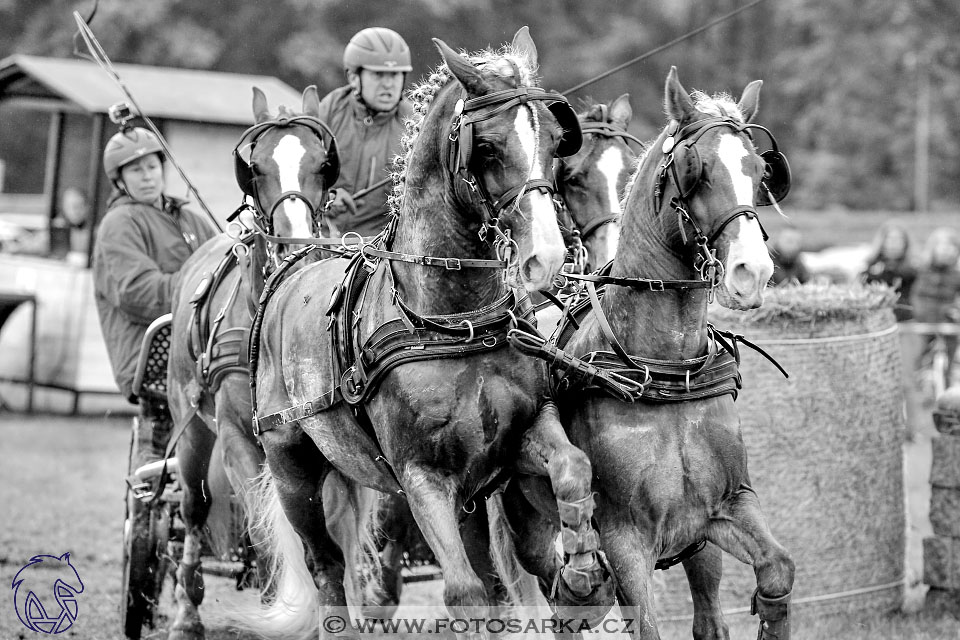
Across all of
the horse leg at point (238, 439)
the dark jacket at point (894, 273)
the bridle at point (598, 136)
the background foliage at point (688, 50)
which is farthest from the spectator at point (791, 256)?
the background foliage at point (688, 50)

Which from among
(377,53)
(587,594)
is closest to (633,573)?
(587,594)

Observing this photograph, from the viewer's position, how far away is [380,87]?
662cm

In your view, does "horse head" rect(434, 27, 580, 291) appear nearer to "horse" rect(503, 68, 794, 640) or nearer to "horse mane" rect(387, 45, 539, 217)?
"horse mane" rect(387, 45, 539, 217)

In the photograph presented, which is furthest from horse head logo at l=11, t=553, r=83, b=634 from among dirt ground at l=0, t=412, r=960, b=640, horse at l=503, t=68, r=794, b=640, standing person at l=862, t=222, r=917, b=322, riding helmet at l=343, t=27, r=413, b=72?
standing person at l=862, t=222, r=917, b=322

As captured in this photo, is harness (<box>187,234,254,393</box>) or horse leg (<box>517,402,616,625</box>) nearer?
horse leg (<box>517,402,616,625</box>)

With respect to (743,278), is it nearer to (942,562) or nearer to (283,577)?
(283,577)

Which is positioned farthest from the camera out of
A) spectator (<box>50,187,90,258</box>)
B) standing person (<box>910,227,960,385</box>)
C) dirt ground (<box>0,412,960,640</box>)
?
spectator (<box>50,187,90,258</box>)

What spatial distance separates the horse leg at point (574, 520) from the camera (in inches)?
153

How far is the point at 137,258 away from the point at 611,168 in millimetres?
2769

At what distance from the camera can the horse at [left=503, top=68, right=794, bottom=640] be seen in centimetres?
408

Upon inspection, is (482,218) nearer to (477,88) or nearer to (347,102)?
(477,88)

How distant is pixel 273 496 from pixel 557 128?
2310 mm

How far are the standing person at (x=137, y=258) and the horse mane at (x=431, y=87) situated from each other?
102 inches

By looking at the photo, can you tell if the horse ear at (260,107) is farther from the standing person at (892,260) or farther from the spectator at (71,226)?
the spectator at (71,226)
